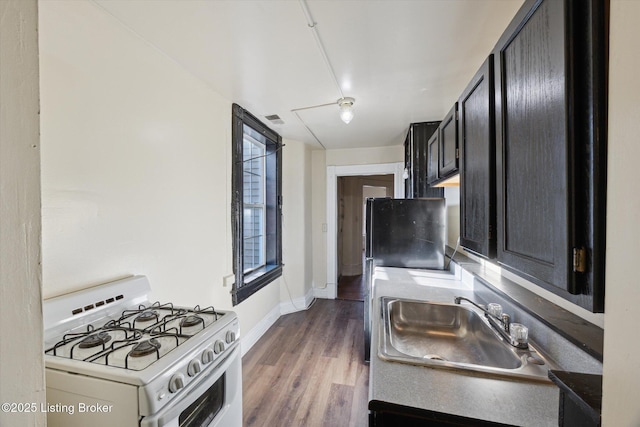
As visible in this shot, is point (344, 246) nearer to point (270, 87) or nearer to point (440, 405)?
point (270, 87)

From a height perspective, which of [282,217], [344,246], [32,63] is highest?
[32,63]

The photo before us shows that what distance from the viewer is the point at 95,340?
0.95 metres

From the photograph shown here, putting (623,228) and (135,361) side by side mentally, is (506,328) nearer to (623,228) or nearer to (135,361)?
(623,228)

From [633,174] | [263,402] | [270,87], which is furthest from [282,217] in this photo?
[633,174]

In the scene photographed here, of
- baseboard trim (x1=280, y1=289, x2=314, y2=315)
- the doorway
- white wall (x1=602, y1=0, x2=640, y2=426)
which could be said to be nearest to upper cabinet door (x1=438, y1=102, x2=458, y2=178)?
white wall (x1=602, y1=0, x2=640, y2=426)

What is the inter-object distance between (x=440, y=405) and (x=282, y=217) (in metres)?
2.96

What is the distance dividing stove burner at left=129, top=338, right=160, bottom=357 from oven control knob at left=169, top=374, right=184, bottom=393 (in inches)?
5.1

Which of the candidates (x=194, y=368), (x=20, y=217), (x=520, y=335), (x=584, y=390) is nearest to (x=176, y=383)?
(x=194, y=368)

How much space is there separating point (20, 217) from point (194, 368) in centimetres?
77

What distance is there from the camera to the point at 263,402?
6.21ft

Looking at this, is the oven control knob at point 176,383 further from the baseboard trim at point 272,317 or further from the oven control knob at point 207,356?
the baseboard trim at point 272,317

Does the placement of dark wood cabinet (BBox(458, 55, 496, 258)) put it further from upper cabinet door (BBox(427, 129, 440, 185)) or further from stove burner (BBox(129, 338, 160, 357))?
stove burner (BBox(129, 338, 160, 357))

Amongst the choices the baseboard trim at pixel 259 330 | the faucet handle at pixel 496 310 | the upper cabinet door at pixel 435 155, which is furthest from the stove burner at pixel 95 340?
the upper cabinet door at pixel 435 155

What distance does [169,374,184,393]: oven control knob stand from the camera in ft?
2.72
